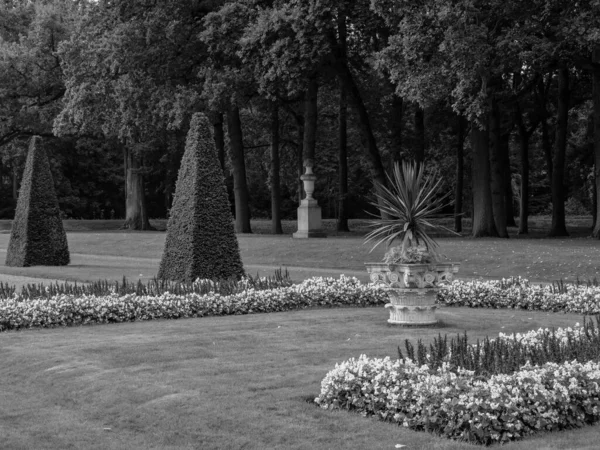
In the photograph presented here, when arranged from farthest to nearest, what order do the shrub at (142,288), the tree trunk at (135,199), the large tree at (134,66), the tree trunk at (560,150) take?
the tree trunk at (135,199) < the tree trunk at (560,150) < the large tree at (134,66) < the shrub at (142,288)

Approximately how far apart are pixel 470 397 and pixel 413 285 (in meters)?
6.01

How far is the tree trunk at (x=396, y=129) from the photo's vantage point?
Answer: 1463 inches

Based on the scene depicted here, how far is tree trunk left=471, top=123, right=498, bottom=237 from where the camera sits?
1284 inches

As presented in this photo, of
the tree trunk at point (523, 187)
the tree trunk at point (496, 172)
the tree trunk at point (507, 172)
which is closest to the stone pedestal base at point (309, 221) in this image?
the tree trunk at point (496, 172)

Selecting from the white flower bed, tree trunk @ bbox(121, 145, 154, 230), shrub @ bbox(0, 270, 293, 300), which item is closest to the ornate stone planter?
shrub @ bbox(0, 270, 293, 300)

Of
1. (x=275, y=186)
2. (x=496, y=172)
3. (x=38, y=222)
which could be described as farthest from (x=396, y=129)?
(x=38, y=222)

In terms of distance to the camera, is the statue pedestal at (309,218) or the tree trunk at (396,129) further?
the tree trunk at (396,129)

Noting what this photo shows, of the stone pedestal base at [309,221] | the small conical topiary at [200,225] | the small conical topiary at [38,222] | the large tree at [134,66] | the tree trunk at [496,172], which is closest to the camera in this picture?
the small conical topiary at [200,225]

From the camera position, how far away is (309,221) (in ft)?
109

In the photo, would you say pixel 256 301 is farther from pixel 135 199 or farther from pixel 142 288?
pixel 135 199

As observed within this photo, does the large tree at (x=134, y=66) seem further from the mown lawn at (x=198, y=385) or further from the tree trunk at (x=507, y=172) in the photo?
the mown lawn at (x=198, y=385)

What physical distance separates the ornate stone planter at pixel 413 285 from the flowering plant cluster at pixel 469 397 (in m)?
4.91

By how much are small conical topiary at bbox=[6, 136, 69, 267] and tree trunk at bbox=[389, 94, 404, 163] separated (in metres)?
15.5

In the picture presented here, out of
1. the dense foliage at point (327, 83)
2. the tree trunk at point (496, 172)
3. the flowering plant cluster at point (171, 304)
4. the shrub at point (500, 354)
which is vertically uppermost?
the dense foliage at point (327, 83)
